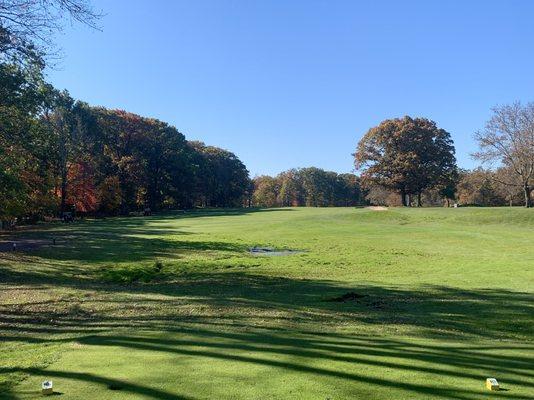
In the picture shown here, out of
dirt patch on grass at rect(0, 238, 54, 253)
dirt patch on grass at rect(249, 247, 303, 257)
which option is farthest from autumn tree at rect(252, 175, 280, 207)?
dirt patch on grass at rect(249, 247, 303, 257)

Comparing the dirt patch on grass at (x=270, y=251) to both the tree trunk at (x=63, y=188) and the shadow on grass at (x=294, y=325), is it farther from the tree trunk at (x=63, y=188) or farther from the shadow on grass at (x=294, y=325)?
the tree trunk at (x=63, y=188)

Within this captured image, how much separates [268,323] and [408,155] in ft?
205

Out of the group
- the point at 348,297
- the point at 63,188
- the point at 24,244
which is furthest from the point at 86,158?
the point at 348,297

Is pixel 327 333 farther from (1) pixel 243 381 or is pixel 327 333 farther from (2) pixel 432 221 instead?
(2) pixel 432 221

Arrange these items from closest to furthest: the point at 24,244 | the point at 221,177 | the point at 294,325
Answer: the point at 294,325
the point at 24,244
the point at 221,177

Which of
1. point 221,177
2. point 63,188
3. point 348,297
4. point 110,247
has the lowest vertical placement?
point 348,297

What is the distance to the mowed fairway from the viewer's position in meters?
5.11

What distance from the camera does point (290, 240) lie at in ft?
108

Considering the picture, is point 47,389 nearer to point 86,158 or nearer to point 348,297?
point 348,297

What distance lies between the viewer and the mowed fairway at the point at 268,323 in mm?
5113

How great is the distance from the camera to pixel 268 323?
31.5ft

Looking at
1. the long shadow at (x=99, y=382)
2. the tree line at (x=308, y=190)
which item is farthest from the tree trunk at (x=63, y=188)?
the tree line at (x=308, y=190)

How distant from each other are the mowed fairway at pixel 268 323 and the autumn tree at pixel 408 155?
4180 cm

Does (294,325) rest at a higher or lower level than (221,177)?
lower
